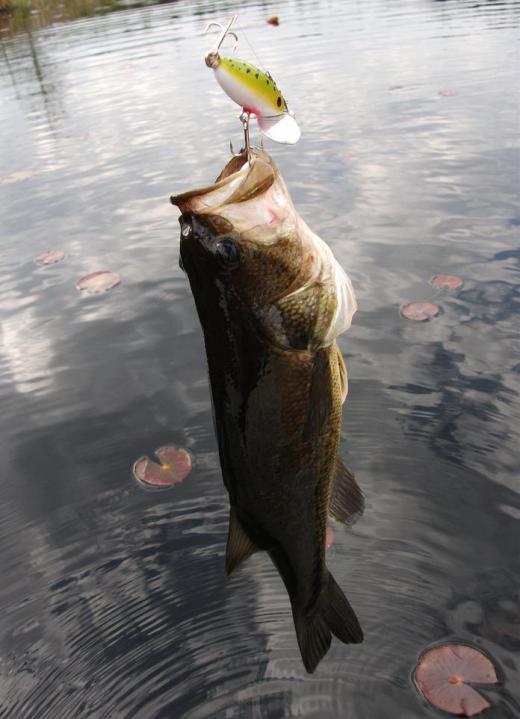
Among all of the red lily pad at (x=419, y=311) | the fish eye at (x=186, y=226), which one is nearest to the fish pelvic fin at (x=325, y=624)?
the fish eye at (x=186, y=226)

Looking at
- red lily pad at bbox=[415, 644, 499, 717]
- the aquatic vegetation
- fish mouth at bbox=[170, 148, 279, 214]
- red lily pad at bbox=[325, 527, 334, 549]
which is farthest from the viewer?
the aquatic vegetation

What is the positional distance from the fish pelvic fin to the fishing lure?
5.15 ft

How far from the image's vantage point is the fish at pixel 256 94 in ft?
6.18

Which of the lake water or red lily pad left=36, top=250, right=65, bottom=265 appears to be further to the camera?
red lily pad left=36, top=250, right=65, bottom=265

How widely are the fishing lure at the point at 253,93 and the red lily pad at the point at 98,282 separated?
4.15m

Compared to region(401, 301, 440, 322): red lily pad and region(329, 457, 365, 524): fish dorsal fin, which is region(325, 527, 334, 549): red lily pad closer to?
region(329, 457, 365, 524): fish dorsal fin

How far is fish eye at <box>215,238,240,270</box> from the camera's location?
73.6 inches

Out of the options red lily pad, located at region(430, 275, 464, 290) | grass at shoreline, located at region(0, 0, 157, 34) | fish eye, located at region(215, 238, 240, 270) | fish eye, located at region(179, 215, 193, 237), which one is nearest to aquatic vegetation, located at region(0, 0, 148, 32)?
grass at shoreline, located at region(0, 0, 157, 34)

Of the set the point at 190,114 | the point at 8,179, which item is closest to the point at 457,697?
the point at 8,179

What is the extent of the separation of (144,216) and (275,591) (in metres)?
5.24

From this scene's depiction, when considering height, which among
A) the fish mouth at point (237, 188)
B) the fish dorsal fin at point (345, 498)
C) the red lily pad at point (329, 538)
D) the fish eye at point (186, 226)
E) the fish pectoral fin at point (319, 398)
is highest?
the fish mouth at point (237, 188)

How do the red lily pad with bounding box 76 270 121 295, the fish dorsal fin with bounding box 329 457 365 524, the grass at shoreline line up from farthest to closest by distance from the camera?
1. the grass at shoreline
2. the red lily pad with bounding box 76 270 121 295
3. the fish dorsal fin with bounding box 329 457 365 524

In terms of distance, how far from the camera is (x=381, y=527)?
3.34 metres

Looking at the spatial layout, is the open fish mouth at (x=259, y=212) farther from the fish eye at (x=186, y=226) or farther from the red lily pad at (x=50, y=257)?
the red lily pad at (x=50, y=257)
